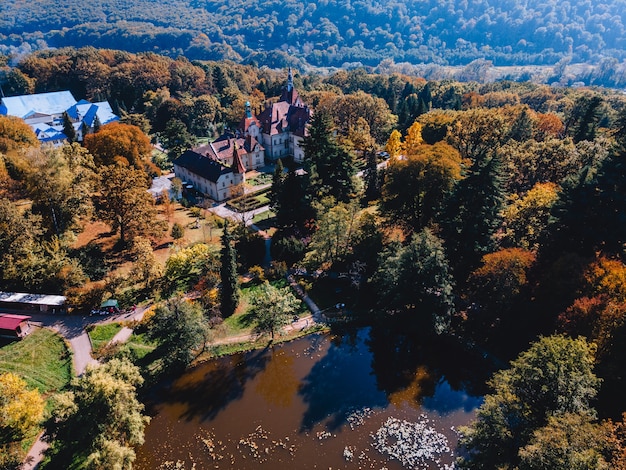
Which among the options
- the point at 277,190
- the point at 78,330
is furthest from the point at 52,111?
the point at 78,330

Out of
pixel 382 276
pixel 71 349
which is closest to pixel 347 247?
pixel 382 276

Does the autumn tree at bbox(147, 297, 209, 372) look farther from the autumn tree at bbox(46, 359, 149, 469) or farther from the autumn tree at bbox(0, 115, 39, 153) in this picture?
the autumn tree at bbox(0, 115, 39, 153)

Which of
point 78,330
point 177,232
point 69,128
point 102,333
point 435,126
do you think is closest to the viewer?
point 102,333

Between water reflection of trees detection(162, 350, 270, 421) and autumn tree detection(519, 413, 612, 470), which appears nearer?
autumn tree detection(519, 413, 612, 470)

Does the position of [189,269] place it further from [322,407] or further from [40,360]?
[322,407]

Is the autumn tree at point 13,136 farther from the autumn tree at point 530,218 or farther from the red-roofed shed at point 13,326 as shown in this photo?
the autumn tree at point 530,218

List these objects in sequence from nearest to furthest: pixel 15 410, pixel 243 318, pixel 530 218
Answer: pixel 15 410
pixel 243 318
pixel 530 218

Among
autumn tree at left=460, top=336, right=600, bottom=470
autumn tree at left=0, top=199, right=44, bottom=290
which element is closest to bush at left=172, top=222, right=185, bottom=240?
autumn tree at left=0, top=199, right=44, bottom=290
